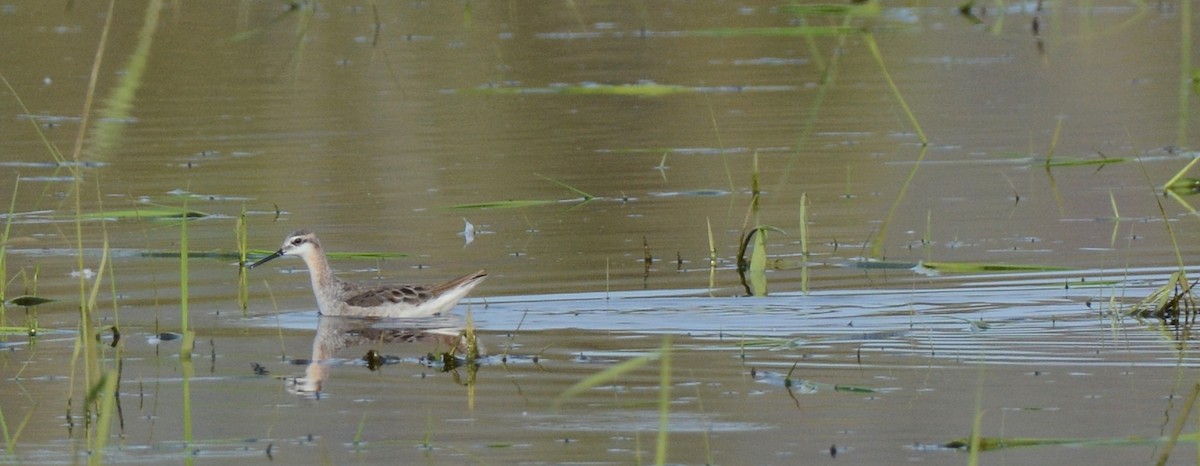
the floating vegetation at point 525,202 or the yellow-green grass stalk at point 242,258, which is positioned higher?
the floating vegetation at point 525,202

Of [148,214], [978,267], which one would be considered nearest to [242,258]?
[148,214]

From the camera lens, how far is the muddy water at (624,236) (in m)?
6.56

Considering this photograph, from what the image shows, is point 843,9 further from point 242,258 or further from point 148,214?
point 148,214

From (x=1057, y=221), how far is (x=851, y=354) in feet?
12.9

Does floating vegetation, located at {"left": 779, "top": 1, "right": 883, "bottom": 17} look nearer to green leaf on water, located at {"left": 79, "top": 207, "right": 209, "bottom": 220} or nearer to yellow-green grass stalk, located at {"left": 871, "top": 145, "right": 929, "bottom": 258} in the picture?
yellow-green grass stalk, located at {"left": 871, "top": 145, "right": 929, "bottom": 258}

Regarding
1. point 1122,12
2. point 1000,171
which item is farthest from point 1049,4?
point 1000,171

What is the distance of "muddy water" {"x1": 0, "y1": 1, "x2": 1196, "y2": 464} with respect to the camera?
21.5 feet

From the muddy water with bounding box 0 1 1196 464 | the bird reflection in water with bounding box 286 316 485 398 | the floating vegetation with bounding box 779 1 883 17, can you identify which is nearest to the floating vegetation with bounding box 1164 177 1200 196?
the muddy water with bounding box 0 1 1196 464

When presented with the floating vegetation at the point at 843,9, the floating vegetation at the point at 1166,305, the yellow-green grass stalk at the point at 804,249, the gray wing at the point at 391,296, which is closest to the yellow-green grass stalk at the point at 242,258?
the gray wing at the point at 391,296

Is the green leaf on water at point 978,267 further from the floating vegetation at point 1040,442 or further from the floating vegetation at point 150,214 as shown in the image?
the floating vegetation at point 150,214

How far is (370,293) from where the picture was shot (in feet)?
30.7

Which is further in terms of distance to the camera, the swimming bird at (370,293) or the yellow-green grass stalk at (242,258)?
the yellow-green grass stalk at (242,258)

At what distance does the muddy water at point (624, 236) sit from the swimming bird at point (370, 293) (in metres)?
0.18

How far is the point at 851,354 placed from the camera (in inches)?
305
